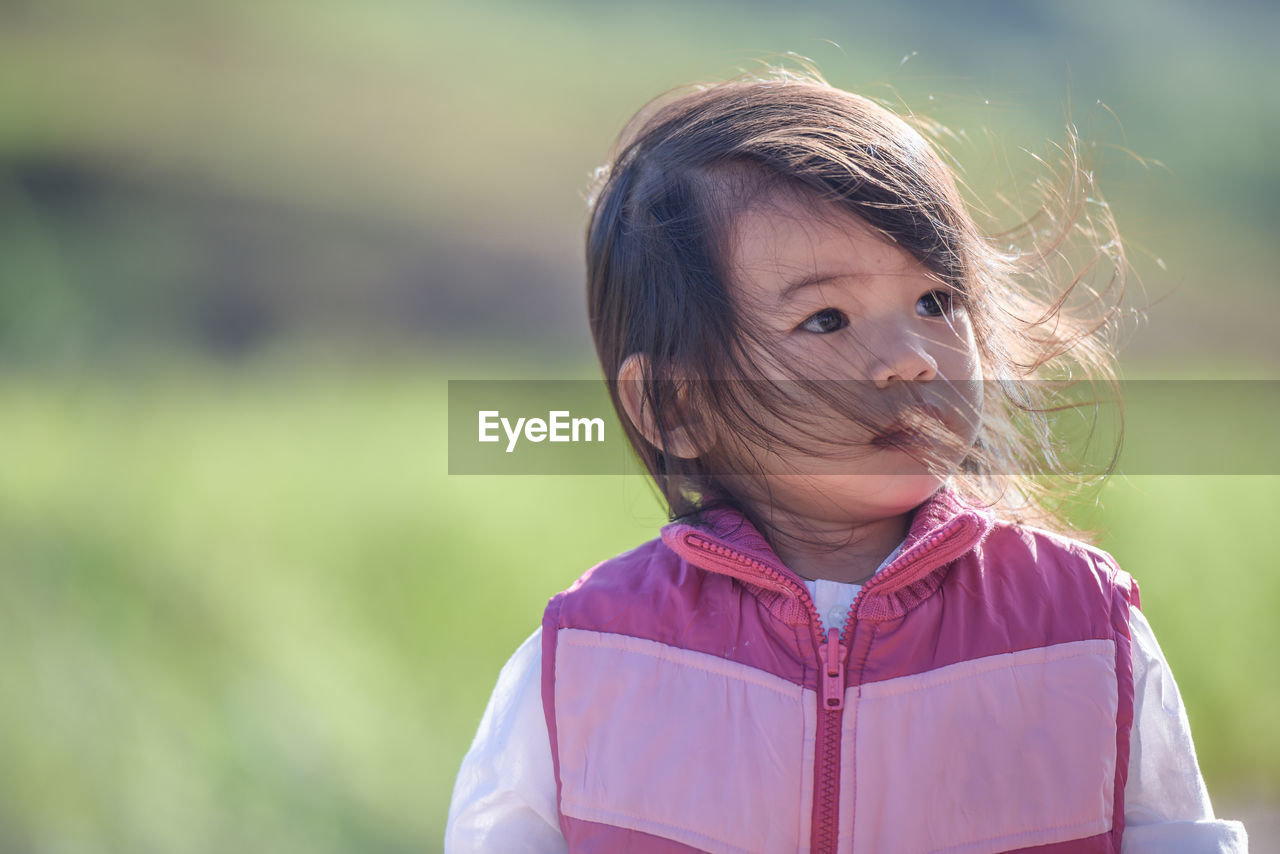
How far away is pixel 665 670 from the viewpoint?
1.10 m

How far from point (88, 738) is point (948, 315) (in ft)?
5.70

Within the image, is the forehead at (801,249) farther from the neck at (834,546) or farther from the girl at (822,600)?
the neck at (834,546)

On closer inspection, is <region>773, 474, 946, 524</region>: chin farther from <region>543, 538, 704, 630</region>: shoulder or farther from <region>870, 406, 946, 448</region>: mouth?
<region>543, 538, 704, 630</region>: shoulder

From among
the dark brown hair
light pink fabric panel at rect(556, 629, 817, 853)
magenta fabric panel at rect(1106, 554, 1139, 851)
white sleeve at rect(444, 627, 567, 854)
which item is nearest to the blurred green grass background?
the dark brown hair

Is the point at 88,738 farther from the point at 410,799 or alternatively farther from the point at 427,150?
the point at 427,150

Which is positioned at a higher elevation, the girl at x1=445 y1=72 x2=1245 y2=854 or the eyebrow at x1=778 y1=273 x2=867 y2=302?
the eyebrow at x1=778 y1=273 x2=867 y2=302

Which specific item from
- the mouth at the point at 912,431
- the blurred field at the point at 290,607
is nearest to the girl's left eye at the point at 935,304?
the mouth at the point at 912,431

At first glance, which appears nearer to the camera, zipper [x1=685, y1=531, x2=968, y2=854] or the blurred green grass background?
zipper [x1=685, y1=531, x2=968, y2=854]

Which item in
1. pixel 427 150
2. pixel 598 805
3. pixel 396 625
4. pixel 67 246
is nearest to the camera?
pixel 598 805

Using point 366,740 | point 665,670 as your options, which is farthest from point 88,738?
point 665,670

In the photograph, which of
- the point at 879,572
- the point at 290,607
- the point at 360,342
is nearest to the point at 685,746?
the point at 879,572

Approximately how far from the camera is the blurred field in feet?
6.51

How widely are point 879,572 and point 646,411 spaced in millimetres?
312

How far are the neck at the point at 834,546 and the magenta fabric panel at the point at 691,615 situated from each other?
0.27 feet
